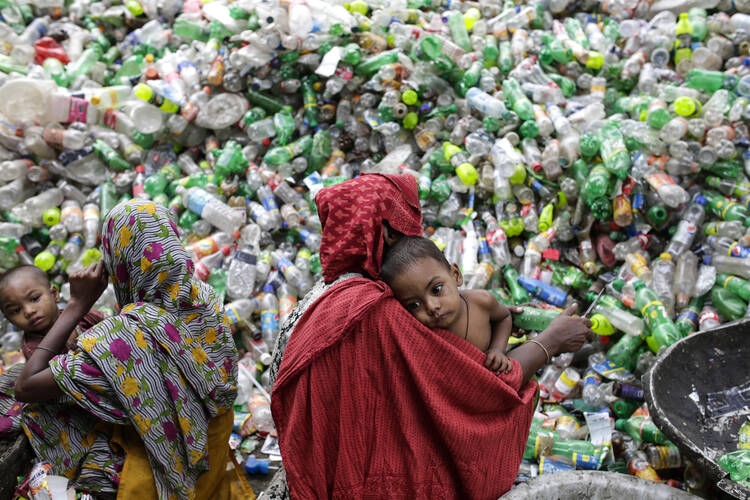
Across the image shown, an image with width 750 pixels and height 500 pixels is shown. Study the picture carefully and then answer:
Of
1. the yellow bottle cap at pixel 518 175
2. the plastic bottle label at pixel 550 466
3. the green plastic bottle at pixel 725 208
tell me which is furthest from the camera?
the yellow bottle cap at pixel 518 175

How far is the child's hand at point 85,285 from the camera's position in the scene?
82.4 inches

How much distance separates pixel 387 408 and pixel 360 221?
600 millimetres

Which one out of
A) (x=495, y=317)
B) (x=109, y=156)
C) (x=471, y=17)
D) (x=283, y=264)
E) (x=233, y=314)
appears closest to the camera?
(x=495, y=317)

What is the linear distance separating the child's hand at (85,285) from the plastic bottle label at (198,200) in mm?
2072

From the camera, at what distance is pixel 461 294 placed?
6.63 feet

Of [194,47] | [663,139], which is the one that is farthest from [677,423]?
[194,47]

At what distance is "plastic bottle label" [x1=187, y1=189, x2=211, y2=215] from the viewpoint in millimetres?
4172

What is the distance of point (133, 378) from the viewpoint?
1.94m

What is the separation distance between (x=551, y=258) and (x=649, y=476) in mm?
1390

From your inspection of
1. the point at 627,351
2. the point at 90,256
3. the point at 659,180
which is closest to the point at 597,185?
the point at 659,180

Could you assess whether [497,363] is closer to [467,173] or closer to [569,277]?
[569,277]

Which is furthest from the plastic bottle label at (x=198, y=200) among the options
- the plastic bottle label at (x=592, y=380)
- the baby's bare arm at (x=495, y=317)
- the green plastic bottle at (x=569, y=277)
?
the plastic bottle label at (x=592, y=380)

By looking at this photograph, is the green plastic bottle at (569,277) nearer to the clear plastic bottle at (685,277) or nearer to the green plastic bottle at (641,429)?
the clear plastic bottle at (685,277)

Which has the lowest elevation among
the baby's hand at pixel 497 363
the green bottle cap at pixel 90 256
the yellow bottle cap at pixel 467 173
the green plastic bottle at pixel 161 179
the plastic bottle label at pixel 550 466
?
the green bottle cap at pixel 90 256
